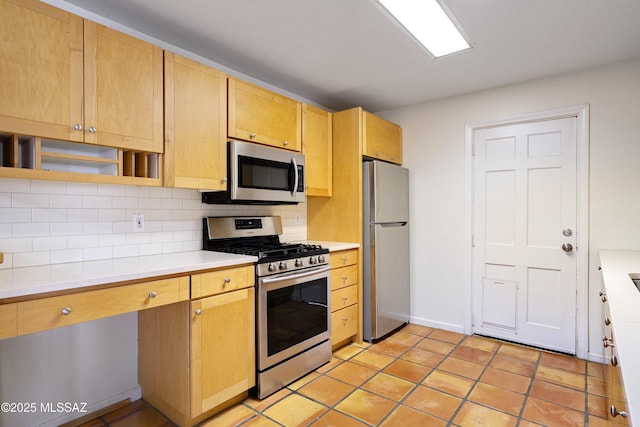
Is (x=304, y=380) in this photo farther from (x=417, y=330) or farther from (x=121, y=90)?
(x=121, y=90)

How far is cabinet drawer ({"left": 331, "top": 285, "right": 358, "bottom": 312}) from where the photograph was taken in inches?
113

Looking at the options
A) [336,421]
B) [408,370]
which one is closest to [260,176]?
[336,421]

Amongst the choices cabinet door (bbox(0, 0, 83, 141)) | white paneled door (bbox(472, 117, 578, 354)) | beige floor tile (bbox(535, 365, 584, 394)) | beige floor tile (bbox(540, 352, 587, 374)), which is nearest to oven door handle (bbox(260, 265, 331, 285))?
cabinet door (bbox(0, 0, 83, 141))

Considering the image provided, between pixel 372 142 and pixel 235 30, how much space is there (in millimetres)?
1559

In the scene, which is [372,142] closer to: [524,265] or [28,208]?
[524,265]

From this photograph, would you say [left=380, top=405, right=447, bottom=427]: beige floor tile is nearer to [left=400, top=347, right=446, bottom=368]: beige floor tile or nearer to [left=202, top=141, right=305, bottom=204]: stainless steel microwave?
[left=400, top=347, right=446, bottom=368]: beige floor tile

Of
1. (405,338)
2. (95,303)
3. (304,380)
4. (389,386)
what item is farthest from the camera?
(405,338)

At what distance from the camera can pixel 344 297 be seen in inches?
118

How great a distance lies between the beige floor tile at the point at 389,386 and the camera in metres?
2.25

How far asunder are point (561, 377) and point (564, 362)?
32cm

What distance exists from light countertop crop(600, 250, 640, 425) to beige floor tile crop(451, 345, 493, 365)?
1180mm

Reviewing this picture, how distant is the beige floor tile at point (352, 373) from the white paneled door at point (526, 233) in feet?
4.50

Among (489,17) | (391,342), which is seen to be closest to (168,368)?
(391,342)

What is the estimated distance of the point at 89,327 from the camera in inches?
79.4
